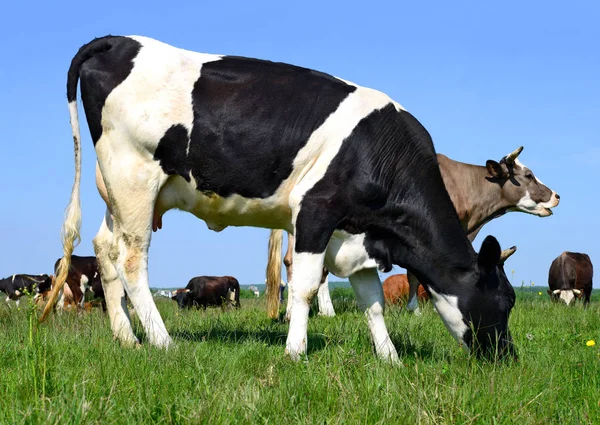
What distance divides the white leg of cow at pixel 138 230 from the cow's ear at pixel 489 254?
123 inches

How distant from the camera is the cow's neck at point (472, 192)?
532 inches

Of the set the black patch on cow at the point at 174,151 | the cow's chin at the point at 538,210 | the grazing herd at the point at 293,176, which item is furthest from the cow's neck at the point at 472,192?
the black patch on cow at the point at 174,151

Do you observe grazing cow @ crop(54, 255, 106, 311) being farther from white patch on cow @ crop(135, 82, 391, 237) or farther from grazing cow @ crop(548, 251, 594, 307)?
grazing cow @ crop(548, 251, 594, 307)

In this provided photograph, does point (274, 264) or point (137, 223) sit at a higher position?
point (137, 223)

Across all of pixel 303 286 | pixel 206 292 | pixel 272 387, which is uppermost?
pixel 303 286

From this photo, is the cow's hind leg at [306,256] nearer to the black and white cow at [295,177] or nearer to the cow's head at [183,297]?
the black and white cow at [295,177]

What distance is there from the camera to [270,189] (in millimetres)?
6836

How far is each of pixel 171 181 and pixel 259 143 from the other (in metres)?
0.99

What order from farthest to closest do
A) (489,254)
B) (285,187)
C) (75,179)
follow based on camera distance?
(75,179) < (285,187) < (489,254)

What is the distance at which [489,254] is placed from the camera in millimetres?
6738

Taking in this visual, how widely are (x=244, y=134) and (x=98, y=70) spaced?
5.71 ft

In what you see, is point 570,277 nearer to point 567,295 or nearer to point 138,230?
point 567,295

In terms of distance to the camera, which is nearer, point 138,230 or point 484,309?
point 484,309

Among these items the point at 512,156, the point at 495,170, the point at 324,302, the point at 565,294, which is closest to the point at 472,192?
the point at 495,170
